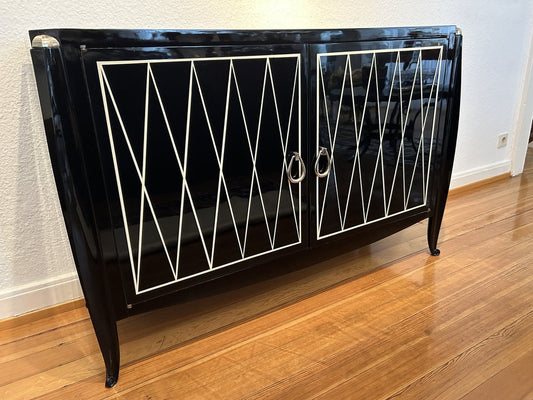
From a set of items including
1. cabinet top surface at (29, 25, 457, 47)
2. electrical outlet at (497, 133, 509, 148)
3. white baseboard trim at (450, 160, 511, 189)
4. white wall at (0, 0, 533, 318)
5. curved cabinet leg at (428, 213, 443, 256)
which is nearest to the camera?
cabinet top surface at (29, 25, 457, 47)

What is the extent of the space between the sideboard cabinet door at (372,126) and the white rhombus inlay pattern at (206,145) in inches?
4.1

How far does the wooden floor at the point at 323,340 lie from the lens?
46.5 inches

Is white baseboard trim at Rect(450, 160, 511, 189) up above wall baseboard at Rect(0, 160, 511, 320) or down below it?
below

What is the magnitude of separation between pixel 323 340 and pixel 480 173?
1.95 meters

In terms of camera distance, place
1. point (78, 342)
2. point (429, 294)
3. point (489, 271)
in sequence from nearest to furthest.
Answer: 1. point (78, 342)
2. point (429, 294)
3. point (489, 271)

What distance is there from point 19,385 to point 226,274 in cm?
66

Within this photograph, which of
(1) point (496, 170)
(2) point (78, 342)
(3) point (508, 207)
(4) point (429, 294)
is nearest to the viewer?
(2) point (78, 342)

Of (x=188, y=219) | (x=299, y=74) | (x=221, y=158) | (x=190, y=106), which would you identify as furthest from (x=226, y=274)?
(x=299, y=74)

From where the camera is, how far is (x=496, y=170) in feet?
9.32

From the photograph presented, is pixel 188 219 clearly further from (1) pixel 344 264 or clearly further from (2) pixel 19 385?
(1) pixel 344 264

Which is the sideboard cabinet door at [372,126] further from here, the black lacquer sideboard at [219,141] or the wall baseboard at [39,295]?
the wall baseboard at [39,295]

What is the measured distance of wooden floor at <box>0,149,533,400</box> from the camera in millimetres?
1181

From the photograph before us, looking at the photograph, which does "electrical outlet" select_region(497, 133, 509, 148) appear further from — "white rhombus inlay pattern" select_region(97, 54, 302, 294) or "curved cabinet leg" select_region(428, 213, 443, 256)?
"white rhombus inlay pattern" select_region(97, 54, 302, 294)

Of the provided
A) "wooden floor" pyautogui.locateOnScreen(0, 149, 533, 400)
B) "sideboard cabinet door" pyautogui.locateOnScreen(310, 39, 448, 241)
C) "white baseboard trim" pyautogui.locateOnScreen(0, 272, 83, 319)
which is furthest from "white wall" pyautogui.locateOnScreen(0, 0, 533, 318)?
"sideboard cabinet door" pyautogui.locateOnScreen(310, 39, 448, 241)
